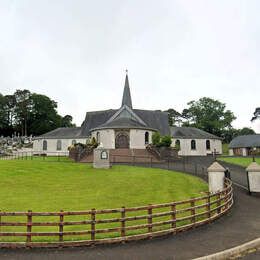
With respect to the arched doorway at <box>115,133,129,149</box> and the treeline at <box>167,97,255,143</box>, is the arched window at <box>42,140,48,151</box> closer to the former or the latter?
the arched doorway at <box>115,133,129,149</box>

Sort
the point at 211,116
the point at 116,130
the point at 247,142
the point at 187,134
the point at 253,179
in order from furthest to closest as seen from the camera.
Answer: the point at 211,116, the point at 247,142, the point at 187,134, the point at 116,130, the point at 253,179

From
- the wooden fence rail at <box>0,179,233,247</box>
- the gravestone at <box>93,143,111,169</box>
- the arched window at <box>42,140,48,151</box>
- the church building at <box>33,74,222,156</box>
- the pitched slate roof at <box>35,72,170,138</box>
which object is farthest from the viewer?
the arched window at <box>42,140,48,151</box>

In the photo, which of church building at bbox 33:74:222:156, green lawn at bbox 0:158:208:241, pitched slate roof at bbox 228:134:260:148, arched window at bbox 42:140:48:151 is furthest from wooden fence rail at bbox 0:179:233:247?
pitched slate roof at bbox 228:134:260:148

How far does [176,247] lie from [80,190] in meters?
9.18

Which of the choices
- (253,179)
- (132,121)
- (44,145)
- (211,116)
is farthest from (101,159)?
(211,116)

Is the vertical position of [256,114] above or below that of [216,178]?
above

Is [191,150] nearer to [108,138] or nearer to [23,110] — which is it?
[108,138]

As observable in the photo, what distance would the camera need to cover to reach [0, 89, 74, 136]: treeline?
292ft

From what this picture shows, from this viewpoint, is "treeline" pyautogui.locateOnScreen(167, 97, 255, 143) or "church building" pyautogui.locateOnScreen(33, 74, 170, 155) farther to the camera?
"treeline" pyautogui.locateOnScreen(167, 97, 255, 143)

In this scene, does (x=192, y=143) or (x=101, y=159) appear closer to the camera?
(x=101, y=159)

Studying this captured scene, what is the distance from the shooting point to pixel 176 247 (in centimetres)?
841

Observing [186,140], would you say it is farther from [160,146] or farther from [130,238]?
[130,238]

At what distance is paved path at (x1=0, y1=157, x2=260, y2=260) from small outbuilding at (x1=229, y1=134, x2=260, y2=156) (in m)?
51.2

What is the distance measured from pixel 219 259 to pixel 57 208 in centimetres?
735
